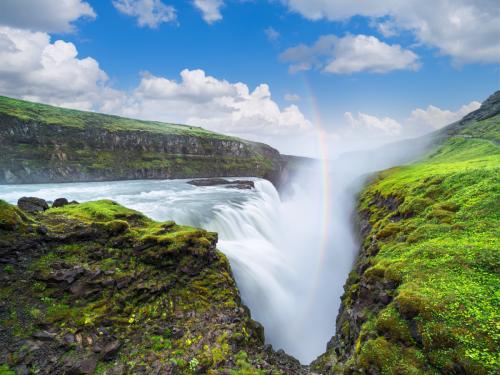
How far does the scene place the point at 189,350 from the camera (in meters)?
12.3

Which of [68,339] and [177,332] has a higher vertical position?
[68,339]

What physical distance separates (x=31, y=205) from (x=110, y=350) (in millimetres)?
14067

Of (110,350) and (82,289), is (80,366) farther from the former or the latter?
(82,289)

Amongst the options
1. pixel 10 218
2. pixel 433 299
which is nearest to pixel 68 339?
pixel 10 218

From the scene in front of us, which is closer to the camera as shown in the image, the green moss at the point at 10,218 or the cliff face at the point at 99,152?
the green moss at the point at 10,218

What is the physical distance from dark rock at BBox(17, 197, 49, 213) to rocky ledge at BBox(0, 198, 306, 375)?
183mm

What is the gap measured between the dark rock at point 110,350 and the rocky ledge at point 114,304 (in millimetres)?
38

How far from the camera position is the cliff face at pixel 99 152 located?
91000mm

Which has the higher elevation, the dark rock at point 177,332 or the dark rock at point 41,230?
the dark rock at point 41,230

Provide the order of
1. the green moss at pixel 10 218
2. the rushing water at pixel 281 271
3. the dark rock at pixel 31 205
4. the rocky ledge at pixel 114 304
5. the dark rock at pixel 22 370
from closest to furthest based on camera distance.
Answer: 1. the dark rock at pixel 22 370
2. the rocky ledge at pixel 114 304
3. the green moss at pixel 10 218
4. the dark rock at pixel 31 205
5. the rushing water at pixel 281 271

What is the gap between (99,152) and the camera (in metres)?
114

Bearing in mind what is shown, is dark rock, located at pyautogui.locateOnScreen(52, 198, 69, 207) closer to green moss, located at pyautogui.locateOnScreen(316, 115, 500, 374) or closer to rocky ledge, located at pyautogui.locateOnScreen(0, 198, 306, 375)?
rocky ledge, located at pyautogui.locateOnScreen(0, 198, 306, 375)

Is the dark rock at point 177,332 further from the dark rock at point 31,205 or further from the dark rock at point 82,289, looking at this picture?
the dark rock at point 31,205

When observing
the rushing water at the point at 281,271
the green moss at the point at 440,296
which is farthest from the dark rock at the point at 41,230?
the green moss at the point at 440,296
